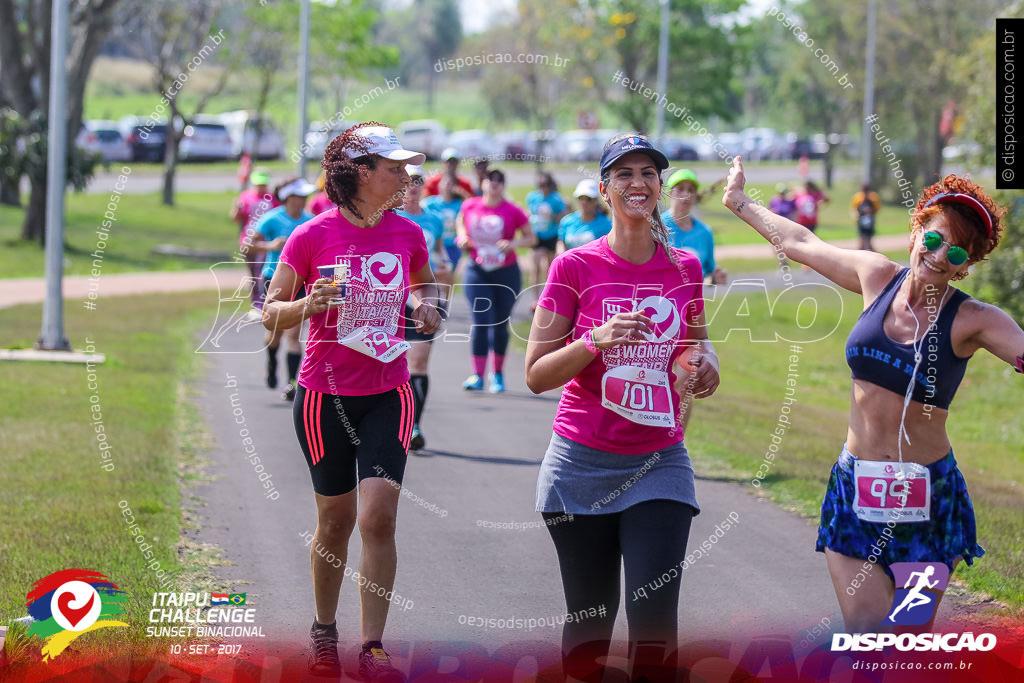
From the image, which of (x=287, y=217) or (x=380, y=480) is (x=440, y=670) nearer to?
(x=380, y=480)

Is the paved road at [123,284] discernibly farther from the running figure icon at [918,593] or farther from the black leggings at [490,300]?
the running figure icon at [918,593]

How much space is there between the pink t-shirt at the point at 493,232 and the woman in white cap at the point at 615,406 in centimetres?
731

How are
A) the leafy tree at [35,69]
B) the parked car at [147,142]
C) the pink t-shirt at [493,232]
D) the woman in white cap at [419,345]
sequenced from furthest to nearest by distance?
Answer: the parked car at [147,142] → the leafy tree at [35,69] → the pink t-shirt at [493,232] → the woman in white cap at [419,345]

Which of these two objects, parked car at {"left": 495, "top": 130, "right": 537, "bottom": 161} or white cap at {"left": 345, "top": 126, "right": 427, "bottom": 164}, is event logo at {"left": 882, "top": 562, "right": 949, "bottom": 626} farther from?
parked car at {"left": 495, "top": 130, "right": 537, "bottom": 161}

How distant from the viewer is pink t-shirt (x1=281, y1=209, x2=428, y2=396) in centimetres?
475

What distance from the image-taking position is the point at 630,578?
154 inches

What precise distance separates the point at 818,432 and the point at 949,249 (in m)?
7.25

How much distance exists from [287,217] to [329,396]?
6791 millimetres

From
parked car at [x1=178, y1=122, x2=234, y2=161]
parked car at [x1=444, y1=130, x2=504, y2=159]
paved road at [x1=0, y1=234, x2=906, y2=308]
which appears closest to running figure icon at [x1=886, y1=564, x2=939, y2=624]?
paved road at [x1=0, y1=234, x2=906, y2=308]

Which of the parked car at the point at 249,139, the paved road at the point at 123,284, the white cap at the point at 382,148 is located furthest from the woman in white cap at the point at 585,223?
the parked car at the point at 249,139

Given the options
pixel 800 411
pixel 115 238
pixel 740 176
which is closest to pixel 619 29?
pixel 115 238

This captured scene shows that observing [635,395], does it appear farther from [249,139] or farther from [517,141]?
[517,141]

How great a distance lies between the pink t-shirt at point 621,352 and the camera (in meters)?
4.01

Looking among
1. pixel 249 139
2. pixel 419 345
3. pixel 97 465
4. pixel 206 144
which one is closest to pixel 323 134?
pixel 419 345
